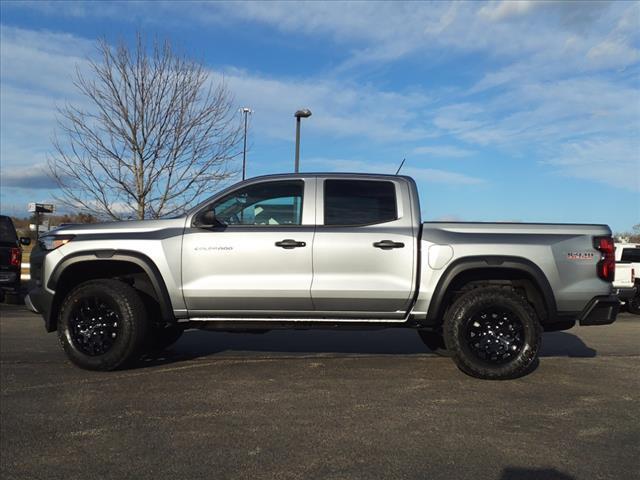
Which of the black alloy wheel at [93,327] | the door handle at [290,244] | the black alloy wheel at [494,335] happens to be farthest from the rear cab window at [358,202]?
the black alloy wheel at [93,327]

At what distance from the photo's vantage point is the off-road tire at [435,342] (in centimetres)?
662

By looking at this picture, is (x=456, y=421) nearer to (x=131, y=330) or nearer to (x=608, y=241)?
(x=608, y=241)

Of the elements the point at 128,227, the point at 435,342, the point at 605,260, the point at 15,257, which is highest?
the point at 128,227

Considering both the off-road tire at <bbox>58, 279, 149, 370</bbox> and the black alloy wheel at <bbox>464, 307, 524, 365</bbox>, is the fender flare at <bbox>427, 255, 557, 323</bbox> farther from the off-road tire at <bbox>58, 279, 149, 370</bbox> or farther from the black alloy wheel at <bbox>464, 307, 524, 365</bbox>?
the off-road tire at <bbox>58, 279, 149, 370</bbox>

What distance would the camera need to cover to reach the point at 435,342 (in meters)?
6.72

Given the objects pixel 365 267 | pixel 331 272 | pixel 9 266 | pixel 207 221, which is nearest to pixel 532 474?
pixel 365 267

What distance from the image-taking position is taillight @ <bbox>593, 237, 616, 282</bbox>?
5387 mm

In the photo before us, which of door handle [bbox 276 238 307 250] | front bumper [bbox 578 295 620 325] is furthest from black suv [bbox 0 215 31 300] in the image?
front bumper [bbox 578 295 620 325]

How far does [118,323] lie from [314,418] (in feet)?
7.88

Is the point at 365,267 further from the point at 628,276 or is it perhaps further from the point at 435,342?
the point at 628,276

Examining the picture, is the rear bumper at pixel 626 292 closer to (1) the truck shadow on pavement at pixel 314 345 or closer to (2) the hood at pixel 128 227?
(1) the truck shadow on pavement at pixel 314 345

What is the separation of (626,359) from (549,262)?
2.30 meters

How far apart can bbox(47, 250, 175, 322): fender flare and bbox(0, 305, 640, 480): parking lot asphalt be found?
699mm

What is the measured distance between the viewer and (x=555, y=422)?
421 cm
